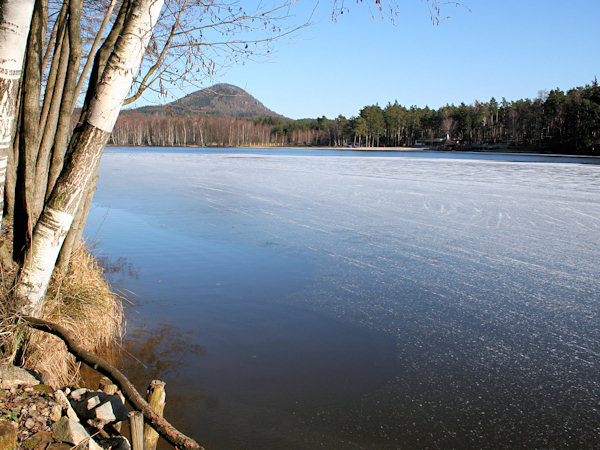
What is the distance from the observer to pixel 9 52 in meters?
2.79

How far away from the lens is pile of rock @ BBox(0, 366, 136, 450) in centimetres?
265

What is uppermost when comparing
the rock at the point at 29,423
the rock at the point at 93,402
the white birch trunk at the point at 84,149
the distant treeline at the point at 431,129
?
the distant treeline at the point at 431,129

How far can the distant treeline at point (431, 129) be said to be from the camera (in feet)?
235

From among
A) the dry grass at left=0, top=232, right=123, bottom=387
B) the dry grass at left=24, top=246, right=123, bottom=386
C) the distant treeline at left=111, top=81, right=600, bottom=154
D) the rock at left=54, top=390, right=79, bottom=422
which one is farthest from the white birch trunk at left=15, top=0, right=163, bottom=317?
the distant treeline at left=111, top=81, right=600, bottom=154

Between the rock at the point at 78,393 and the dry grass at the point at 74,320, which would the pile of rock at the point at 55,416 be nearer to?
the rock at the point at 78,393

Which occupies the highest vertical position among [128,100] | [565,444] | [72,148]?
[128,100]

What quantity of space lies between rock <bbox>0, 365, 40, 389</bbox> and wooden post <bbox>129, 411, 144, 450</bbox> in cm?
104

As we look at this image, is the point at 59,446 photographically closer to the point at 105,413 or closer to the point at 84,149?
the point at 105,413

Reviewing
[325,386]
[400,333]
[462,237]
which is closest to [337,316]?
[400,333]

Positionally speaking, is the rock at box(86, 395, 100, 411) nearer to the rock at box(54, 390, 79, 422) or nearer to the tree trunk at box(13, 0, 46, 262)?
the rock at box(54, 390, 79, 422)

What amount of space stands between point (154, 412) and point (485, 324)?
3.64m

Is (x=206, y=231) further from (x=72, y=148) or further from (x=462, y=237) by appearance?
(x=72, y=148)

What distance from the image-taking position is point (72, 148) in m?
3.50

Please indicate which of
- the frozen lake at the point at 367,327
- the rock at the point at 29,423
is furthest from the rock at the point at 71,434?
the frozen lake at the point at 367,327
